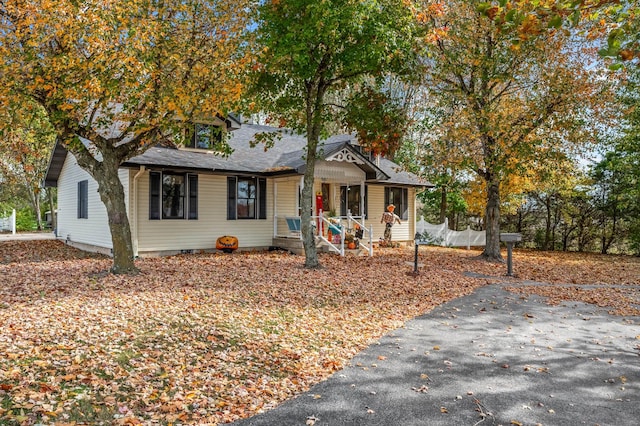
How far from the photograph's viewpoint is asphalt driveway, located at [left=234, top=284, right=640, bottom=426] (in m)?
3.97

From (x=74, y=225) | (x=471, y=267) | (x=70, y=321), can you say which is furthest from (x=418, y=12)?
(x=74, y=225)

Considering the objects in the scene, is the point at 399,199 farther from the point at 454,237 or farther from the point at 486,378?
the point at 486,378

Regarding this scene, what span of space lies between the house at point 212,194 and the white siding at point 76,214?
1.5 inches

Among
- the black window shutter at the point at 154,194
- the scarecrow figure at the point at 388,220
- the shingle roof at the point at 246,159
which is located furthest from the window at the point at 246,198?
Result: the scarecrow figure at the point at 388,220

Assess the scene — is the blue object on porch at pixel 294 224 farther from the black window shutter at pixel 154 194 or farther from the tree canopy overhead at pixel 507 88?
the tree canopy overhead at pixel 507 88

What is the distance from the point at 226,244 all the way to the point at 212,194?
188 cm

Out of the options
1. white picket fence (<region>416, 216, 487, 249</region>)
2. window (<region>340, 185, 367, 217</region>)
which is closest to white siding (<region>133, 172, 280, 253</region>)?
window (<region>340, 185, 367, 217</region>)

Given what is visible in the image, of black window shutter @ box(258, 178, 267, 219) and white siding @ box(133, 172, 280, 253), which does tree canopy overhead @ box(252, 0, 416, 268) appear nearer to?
black window shutter @ box(258, 178, 267, 219)

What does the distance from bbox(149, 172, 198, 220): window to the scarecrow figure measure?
8062 mm

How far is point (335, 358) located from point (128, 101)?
7.24 m

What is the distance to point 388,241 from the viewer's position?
2044 centimetres

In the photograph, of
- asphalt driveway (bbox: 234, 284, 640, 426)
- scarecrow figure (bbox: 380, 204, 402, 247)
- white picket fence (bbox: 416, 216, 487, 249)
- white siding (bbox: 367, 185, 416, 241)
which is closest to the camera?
asphalt driveway (bbox: 234, 284, 640, 426)

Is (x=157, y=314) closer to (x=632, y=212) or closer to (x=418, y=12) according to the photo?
(x=418, y=12)

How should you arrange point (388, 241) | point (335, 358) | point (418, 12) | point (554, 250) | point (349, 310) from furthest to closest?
point (554, 250), point (388, 241), point (418, 12), point (349, 310), point (335, 358)
